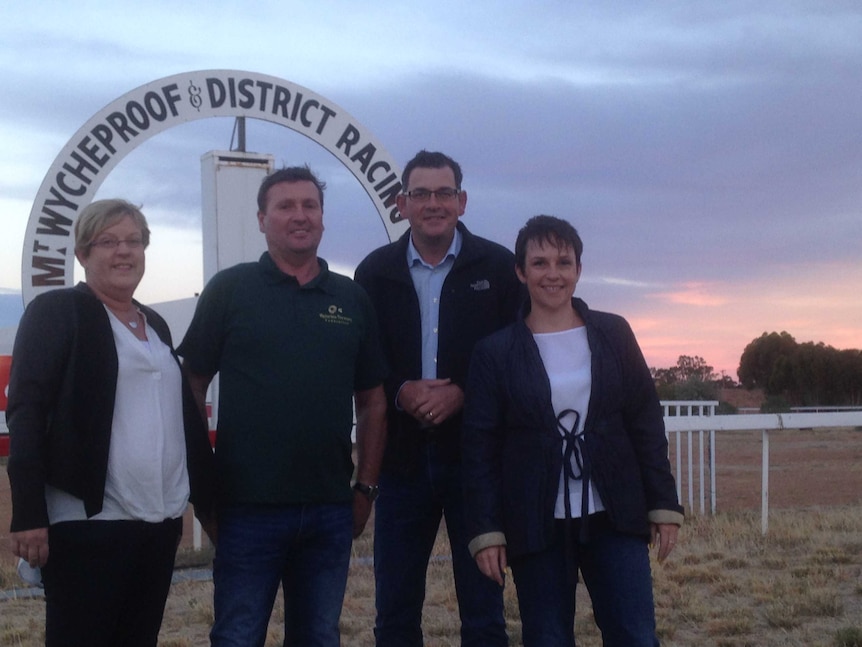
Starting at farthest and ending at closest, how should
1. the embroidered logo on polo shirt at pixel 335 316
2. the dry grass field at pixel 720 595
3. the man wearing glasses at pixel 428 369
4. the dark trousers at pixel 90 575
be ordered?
the dry grass field at pixel 720 595 → the man wearing glasses at pixel 428 369 → the embroidered logo on polo shirt at pixel 335 316 → the dark trousers at pixel 90 575

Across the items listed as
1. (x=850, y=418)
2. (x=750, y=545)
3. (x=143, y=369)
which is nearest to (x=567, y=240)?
(x=143, y=369)

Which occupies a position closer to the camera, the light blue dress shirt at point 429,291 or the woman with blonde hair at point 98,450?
the woman with blonde hair at point 98,450

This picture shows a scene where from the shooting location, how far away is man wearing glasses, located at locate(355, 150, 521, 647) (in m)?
4.15

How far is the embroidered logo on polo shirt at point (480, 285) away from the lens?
420 cm

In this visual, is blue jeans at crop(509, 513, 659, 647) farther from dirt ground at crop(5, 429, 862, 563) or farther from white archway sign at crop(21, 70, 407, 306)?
dirt ground at crop(5, 429, 862, 563)

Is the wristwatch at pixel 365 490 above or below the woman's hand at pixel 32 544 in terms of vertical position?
above

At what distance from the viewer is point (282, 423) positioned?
3607mm

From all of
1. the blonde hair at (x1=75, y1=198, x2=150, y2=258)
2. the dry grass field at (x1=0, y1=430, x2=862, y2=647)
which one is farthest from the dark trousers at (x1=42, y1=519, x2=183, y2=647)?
the dry grass field at (x1=0, y1=430, x2=862, y2=647)

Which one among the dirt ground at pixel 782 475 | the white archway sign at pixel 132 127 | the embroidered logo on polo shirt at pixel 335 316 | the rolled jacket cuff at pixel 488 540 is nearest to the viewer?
the rolled jacket cuff at pixel 488 540

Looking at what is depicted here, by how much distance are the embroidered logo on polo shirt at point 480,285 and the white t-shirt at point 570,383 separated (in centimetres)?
62

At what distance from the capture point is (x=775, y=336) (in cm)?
5331

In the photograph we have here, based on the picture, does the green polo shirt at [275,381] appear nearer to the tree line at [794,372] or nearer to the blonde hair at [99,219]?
the blonde hair at [99,219]

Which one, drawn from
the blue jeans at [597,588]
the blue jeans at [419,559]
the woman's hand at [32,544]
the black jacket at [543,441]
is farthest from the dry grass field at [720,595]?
the woman's hand at [32,544]

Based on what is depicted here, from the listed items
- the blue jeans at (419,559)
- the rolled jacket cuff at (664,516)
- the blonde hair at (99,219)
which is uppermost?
the blonde hair at (99,219)
